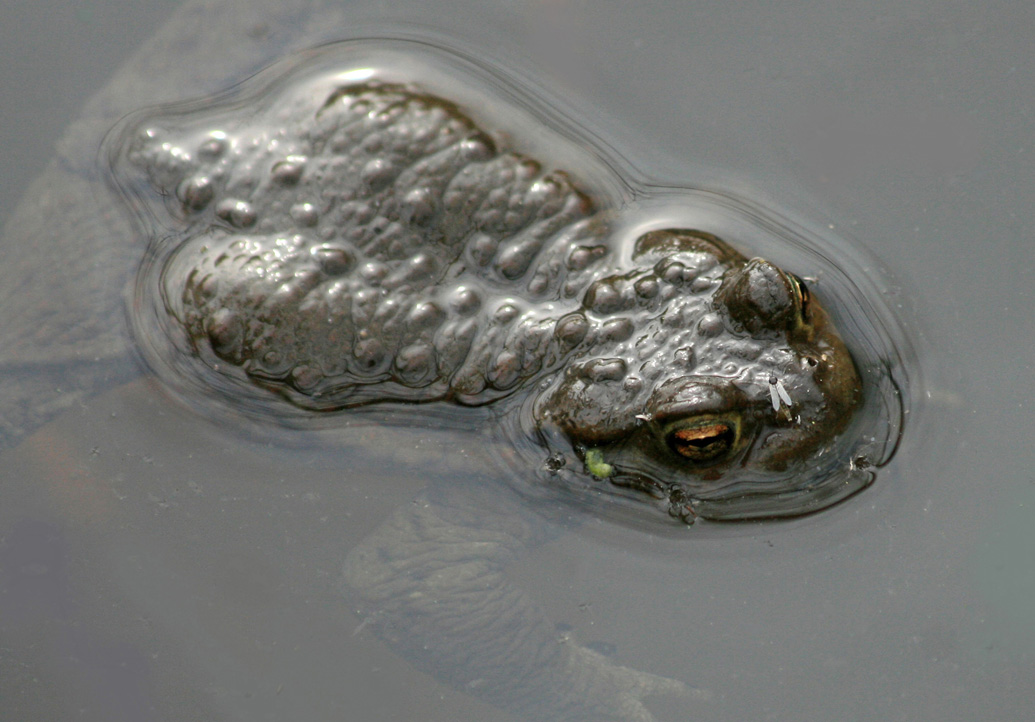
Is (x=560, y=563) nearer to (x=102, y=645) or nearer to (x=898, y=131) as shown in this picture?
(x=102, y=645)

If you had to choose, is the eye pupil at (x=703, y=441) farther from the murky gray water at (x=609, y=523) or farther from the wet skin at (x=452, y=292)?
the murky gray water at (x=609, y=523)

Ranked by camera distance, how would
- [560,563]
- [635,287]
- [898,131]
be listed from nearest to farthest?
[635,287] < [560,563] < [898,131]

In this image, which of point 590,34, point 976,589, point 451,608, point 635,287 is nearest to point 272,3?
point 590,34

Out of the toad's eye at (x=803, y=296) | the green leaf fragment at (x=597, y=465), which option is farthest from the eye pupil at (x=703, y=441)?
the toad's eye at (x=803, y=296)

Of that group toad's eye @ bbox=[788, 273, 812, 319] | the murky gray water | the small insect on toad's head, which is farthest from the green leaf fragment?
toad's eye @ bbox=[788, 273, 812, 319]

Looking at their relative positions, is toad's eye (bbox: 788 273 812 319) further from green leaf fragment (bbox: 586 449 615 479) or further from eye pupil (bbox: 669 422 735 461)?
green leaf fragment (bbox: 586 449 615 479)
